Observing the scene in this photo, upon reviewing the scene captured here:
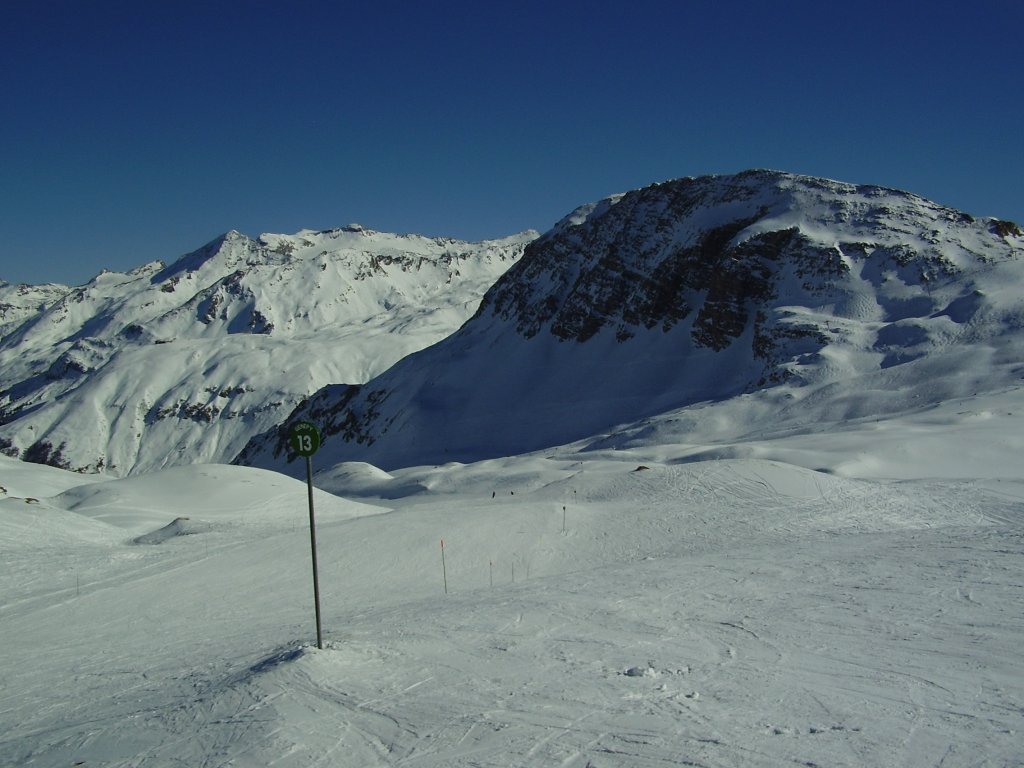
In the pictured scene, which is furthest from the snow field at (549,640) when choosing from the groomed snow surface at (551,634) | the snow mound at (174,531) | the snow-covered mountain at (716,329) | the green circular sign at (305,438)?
the snow-covered mountain at (716,329)

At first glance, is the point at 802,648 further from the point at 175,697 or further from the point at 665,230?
the point at 665,230

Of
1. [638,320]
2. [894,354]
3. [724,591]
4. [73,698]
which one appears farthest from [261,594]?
[638,320]

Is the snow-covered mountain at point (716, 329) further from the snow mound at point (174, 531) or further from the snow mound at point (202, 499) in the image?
the snow mound at point (174, 531)

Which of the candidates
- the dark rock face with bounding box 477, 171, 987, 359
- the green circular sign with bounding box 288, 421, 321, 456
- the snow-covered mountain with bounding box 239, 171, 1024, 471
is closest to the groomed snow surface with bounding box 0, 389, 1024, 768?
the green circular sign with bounding box 288, 421, 321, 456

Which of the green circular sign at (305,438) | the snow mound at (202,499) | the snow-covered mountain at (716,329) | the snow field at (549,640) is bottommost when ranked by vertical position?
the snow field at (549,640)

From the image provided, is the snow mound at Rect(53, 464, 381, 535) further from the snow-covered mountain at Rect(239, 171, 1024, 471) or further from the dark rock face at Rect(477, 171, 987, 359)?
the dark rock face at Rect(477, 171, 987, 359)

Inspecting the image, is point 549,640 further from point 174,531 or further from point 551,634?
point 174,531
